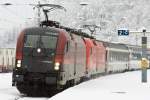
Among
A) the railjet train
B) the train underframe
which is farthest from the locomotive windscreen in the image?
the train underframe

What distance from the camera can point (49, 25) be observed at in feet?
88.3

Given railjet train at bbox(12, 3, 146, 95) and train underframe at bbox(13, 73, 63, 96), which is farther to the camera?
railjet train at bbox(12, 3, 146, 95)

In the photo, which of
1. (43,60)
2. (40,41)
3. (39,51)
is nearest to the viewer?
(43,60)

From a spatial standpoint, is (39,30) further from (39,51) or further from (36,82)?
(36,82)

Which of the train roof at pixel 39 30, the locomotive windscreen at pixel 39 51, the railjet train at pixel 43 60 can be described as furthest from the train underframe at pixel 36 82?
the train roof at pixel 39 30

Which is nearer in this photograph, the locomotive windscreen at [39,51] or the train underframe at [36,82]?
the train underframe at [36,82]

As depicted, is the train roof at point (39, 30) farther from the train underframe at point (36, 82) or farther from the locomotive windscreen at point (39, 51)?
the train underframe at point (36, 82)

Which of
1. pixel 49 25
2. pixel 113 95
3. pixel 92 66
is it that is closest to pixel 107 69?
pixel 92 66

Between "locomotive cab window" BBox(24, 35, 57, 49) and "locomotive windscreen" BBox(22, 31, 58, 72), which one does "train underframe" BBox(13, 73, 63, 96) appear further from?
"locomotive cab window" BBox(24, 35, 57, 49)

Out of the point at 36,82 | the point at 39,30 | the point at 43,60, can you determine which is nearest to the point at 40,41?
the point at 39,30

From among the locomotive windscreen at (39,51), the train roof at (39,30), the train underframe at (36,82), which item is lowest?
the train underframe at (36,82)

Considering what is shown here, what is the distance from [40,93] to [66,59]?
1.93 m

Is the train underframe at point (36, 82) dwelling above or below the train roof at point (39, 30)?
below

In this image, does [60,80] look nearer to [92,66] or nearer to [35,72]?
[35,72]
